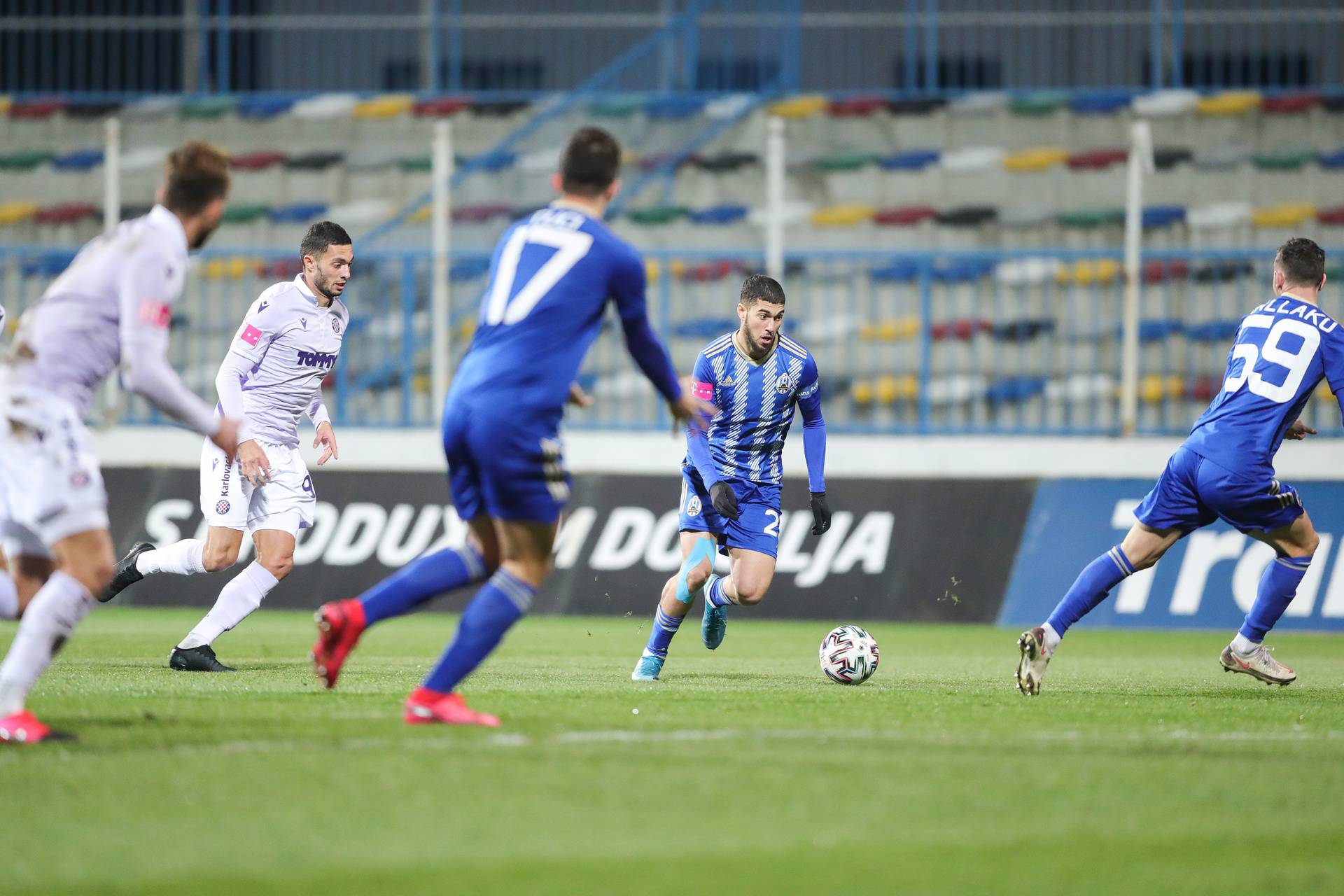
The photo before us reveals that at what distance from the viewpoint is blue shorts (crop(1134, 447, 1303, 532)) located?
25.8 feet

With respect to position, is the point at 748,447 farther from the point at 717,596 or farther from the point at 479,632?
the point at 479,632

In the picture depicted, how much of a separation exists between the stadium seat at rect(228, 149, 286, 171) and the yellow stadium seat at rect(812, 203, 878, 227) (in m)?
6.83

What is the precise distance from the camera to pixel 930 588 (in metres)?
13.6

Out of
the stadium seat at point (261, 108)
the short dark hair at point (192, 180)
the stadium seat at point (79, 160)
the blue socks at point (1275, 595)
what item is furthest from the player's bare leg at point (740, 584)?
the stadium seat at point (79, 160)

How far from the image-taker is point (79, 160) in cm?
2081

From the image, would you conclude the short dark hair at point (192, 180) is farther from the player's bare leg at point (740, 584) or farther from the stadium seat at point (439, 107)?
the stadium seat at point (439, 107)

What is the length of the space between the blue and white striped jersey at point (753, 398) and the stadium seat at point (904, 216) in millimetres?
10396

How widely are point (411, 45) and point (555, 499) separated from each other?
17.3 meters

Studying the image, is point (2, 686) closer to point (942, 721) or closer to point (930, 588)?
point (942, 721)

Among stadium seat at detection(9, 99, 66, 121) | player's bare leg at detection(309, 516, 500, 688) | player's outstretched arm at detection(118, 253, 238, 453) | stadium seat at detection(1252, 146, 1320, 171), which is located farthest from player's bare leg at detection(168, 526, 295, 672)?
stadium seat at detection(9, 99, 66, 121)

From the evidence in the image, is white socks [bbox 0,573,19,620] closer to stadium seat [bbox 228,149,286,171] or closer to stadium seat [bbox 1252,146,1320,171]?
stadium seat [bbox 228,149,286,171]

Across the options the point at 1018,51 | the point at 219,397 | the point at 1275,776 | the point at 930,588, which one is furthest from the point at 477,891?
the point at 1018,51

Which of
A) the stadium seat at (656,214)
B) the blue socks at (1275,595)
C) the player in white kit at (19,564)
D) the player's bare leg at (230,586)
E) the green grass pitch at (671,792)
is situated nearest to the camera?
the green grass pitch at (671,792)

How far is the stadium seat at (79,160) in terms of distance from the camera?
68.0ft
